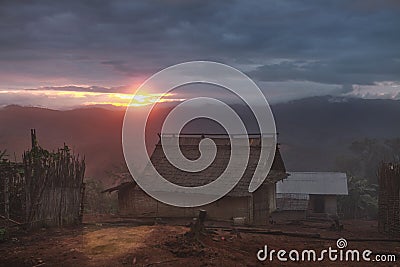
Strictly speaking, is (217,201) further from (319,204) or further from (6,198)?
(319,204)

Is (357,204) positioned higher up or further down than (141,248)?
further down

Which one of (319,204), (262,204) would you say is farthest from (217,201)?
(319,204)

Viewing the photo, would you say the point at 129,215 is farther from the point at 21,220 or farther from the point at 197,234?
the point at 197,234

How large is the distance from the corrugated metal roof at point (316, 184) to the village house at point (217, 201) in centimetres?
706

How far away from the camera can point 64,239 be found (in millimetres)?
10336

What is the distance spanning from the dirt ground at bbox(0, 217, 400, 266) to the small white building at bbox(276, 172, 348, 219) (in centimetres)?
1535

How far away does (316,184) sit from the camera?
28406 mm

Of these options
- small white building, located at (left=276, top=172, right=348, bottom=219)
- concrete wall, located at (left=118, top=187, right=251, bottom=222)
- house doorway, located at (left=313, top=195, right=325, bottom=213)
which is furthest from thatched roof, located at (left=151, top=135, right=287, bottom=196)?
house doorway, located at (left=313, top=195, right=325, bottom=213)

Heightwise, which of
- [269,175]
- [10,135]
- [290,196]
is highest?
[10,135]

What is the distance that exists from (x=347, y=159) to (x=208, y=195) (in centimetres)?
2921

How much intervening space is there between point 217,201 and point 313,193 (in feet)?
37.2

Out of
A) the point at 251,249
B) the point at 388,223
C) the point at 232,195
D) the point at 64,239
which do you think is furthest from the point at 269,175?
the point at 64,239

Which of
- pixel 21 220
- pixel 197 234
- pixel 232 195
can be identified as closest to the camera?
pixel 197 234

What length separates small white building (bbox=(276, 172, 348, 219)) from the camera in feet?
89.6
